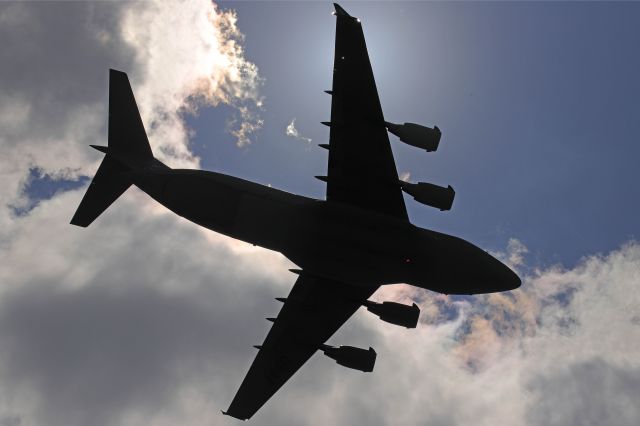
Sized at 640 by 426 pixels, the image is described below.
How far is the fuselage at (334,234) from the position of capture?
808 inches

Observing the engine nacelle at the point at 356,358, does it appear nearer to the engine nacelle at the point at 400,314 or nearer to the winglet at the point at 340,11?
the engine nacelle at the point at 400,314

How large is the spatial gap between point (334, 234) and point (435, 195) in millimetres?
4697

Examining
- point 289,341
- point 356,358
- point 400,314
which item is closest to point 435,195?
point 400,314

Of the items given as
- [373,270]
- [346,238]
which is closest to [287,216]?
[346,238]

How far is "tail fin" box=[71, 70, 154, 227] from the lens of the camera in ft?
78.4

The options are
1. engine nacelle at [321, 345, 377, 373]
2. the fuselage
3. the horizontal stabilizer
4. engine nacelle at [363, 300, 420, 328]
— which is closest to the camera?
the fuselage

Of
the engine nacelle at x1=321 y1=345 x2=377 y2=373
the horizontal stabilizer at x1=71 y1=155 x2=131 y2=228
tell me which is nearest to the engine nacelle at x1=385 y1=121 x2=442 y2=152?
the engine nacelle at x1=321 y1=345 x2=377 y2=373

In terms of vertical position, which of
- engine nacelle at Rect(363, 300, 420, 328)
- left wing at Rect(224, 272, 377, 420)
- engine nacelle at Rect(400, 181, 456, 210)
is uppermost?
engine nacelle at Rect(400, 181, 456, 210)

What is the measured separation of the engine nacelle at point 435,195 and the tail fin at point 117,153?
14.6 m

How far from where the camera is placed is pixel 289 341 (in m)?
25.3

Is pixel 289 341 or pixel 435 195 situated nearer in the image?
pixel 435 195

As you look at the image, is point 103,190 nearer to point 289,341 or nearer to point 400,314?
point 289,341

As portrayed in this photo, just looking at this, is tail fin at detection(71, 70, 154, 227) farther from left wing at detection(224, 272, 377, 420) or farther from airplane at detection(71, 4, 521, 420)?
left wing at detection(224, 272, 377, 420)

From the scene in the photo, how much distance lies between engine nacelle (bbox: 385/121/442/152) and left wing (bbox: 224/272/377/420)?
9.92 metres
